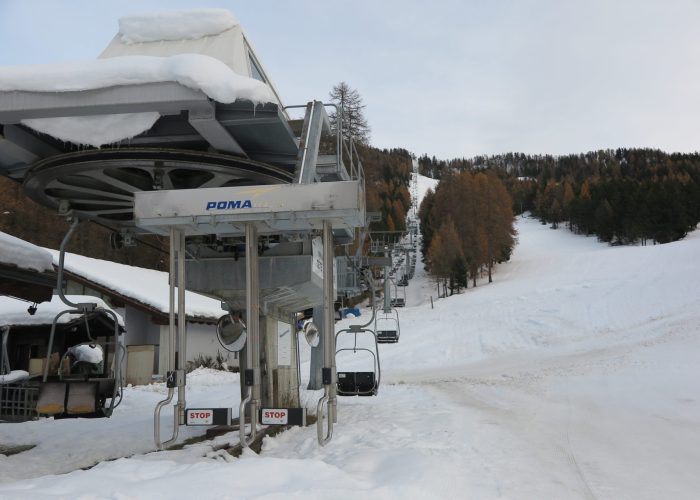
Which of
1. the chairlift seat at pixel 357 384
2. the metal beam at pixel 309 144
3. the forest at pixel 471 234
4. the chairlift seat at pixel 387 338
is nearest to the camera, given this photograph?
the metal beam at pixel 309 144

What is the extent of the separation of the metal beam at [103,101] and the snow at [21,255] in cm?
188

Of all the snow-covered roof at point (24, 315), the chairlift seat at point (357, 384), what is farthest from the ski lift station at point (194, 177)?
the snow-covered roof at point (24, 315)

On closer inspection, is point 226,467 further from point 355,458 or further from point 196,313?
point 196,313

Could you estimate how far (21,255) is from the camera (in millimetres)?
8828

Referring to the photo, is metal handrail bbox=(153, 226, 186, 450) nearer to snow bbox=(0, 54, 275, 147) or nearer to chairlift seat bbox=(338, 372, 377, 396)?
snow bbox=(0, 54, 275, 147)

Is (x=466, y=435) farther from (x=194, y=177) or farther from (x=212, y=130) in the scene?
(x=194, y=177)

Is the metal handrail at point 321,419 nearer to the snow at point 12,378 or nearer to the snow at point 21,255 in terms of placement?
the snow at point 21,255

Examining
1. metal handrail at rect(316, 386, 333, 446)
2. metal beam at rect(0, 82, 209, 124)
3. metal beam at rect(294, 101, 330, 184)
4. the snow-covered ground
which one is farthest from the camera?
metal beam at rect(294, 101, 330, 184)

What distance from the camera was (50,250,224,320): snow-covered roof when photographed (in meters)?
26.3

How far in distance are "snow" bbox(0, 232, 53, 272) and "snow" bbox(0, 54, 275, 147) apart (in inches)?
66.9

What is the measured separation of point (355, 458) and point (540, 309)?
109ft

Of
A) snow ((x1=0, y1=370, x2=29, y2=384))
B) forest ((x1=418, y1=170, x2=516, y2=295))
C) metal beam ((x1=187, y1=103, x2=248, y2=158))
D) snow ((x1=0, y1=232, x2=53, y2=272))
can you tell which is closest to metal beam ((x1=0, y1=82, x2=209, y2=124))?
metal beam ((x1=187, y1=103, x2=248, y2=158))

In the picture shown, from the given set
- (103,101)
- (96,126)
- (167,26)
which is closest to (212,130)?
(103,101)

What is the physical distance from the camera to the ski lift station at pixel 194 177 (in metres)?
7.41
